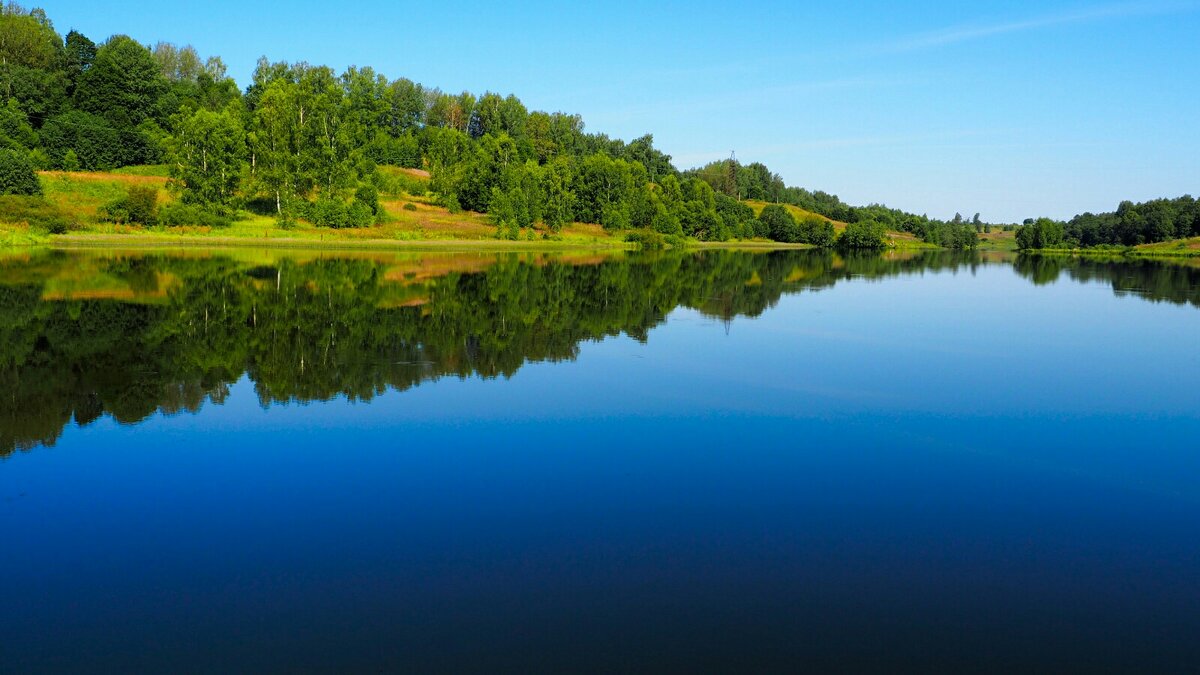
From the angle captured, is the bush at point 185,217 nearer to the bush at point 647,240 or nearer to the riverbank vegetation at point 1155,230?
the bush at point 647,240

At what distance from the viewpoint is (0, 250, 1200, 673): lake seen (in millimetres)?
6434

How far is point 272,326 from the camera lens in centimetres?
2250

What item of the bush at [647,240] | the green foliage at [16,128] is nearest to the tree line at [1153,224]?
the bush at [647,240]

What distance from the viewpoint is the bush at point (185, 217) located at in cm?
7281

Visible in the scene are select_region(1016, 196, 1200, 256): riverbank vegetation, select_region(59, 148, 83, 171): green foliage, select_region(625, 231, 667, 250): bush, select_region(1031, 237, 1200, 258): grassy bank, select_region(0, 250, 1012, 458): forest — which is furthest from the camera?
select_region(1016, 196, 1200, 256): riverbank vegetation

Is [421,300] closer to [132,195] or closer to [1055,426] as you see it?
[1055,426]

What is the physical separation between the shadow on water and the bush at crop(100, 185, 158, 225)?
28784 millimetres

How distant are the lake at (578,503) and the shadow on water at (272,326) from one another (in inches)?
7.1

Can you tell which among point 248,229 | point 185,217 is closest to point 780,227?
point 248,229

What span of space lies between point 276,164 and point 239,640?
88.1 m

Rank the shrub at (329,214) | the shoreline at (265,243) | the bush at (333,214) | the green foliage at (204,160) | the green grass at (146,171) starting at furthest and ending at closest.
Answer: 1. the green grass at (146,171)
2. the bush at (333,214)
3. the shrub at (329,214)
4. the green foliage at (204,160)
5. the shoreline at (265,243)

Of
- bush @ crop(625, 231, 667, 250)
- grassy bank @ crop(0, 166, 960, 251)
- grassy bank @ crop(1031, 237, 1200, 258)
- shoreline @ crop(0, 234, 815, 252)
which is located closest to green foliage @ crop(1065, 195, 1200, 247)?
grassy bank @ crop(1031, 237, 1200, 258)

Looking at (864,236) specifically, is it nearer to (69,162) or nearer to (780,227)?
(780,227)

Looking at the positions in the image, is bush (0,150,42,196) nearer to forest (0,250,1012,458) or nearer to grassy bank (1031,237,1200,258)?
forest (0,250,1012,458)
